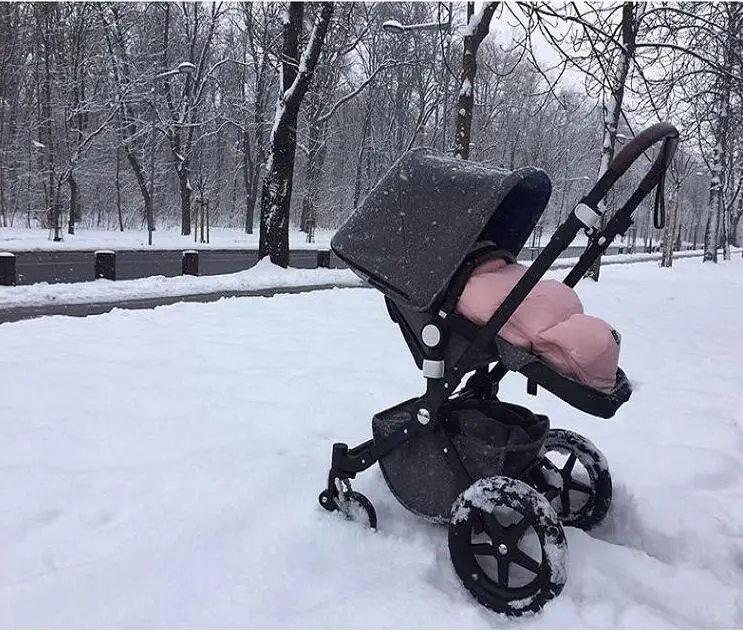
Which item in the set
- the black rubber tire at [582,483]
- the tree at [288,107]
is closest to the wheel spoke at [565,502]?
the black rubber tire at [582,483]

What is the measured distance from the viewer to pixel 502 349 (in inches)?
87.7

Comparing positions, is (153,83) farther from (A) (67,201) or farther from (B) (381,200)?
(B) (381,200)

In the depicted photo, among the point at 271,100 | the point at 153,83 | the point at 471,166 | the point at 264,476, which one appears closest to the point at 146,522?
the point at 264,476

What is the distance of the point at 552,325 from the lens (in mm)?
2164

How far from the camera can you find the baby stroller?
83.5 inches

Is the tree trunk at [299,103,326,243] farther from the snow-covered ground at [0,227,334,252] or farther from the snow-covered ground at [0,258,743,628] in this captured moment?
the snow-covered ground at [0,258,743,628]

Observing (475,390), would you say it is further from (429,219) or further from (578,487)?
(429,219)

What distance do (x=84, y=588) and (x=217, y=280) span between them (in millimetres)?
11171

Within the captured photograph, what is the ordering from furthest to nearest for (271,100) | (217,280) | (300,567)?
1. (271,100)
2. (217,280)
3. (300,567)

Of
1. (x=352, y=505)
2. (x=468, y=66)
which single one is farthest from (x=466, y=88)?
(x=352, y=505)

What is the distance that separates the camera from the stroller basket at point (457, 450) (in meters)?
2.37

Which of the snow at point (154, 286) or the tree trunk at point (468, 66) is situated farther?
the tree trunk at point (468, 66)

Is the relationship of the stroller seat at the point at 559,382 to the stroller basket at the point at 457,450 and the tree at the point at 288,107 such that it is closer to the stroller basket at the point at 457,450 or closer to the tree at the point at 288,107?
the stroller basket at the point at 457,450

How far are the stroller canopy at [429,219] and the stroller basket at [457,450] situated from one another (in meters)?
0.58
